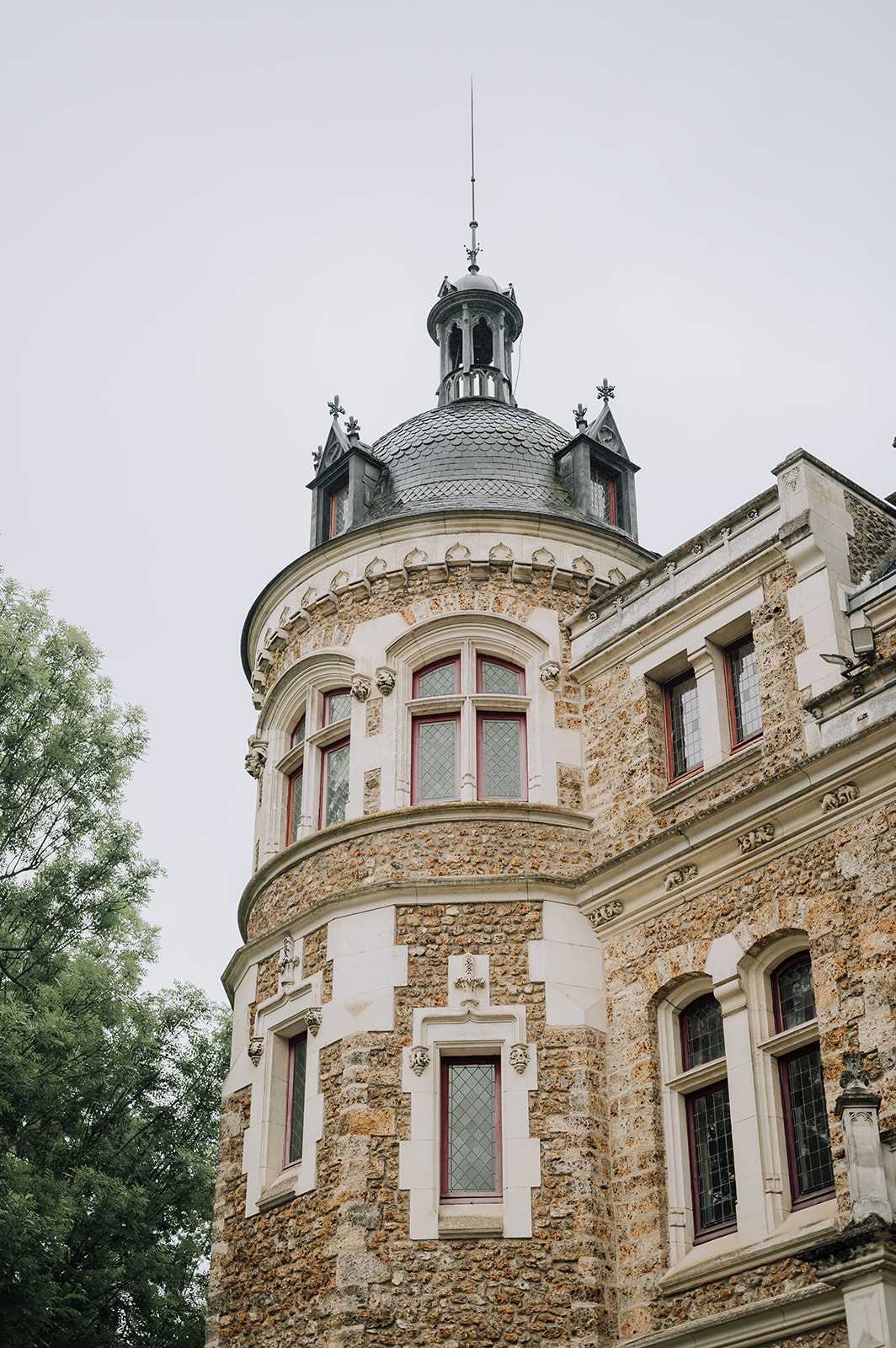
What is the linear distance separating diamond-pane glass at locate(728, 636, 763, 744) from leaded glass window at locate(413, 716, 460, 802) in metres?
3.34

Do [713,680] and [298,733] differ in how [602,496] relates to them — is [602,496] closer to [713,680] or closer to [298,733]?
[298,733]

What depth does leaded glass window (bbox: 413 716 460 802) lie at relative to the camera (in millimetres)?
17938

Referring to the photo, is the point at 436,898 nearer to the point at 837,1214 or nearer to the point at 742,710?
the point at 742,710

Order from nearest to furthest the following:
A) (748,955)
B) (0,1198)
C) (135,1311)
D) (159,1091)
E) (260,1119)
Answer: (748,955), (260,1119), (0,1198), (135,1311), (159,1091)

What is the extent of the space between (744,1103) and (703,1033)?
1218mm

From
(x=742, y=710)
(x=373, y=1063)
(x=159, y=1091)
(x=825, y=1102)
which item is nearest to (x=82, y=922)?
(x=159, y=1091)

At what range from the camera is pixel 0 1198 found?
19141mm

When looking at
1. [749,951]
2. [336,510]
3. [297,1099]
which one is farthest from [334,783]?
[749,951]

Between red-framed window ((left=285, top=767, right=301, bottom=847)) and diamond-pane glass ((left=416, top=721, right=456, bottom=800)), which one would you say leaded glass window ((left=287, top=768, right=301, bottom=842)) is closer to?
red-framed window ((left=285, top=767, right=301, bottom=847))

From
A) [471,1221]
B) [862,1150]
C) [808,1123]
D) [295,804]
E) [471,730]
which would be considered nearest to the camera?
[862,1150]

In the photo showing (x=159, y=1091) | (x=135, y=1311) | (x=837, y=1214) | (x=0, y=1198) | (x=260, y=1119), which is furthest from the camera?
(x=159, y=1091)

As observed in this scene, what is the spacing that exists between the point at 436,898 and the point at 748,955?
11.8ft

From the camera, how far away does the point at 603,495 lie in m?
21.7

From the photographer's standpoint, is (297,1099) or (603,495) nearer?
(297,1099)
